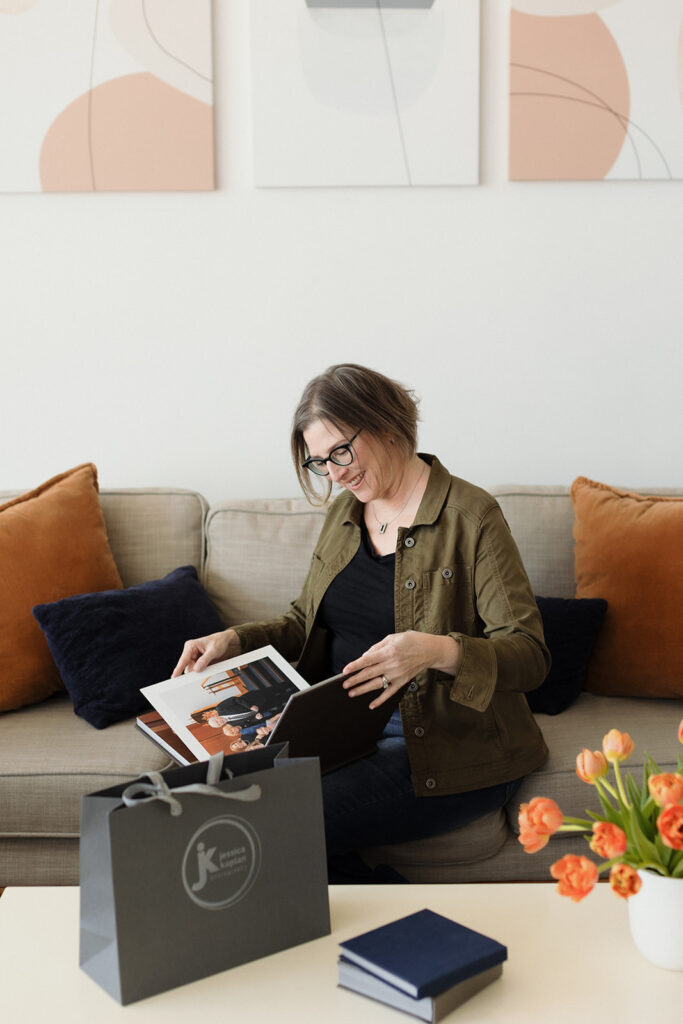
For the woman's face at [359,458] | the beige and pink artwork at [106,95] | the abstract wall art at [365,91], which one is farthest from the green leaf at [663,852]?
the beige and pink artwork at [106,95]

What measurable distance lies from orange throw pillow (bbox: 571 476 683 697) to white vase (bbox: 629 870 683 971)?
1.01 m

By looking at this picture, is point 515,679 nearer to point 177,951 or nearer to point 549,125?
point 177,951

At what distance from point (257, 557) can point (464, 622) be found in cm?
72

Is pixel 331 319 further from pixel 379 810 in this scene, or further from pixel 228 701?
pixel 379 810

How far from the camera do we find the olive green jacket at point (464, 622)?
5.54 feet

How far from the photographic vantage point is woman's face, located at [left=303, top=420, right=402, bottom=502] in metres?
1.77

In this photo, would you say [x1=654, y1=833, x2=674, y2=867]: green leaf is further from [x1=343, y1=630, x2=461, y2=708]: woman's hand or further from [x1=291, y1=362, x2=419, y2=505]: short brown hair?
[x1=291, y1=362, x2=419, y2=505]: short brown hair

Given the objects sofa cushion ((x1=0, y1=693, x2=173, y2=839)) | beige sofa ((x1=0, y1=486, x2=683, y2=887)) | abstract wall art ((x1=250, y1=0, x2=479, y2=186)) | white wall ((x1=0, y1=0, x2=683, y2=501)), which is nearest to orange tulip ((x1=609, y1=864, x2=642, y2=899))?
beige sofa ((x1=0, y1=486, x2=683, y2=887))

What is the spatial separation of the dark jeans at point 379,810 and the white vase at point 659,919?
577 millimetres

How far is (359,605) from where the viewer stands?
1857 mm

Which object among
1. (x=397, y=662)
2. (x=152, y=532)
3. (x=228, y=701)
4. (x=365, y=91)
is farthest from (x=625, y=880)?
(x=365, y=91)

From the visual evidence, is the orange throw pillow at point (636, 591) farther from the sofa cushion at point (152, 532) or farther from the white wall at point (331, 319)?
the sofa cushion at point (152, 532)

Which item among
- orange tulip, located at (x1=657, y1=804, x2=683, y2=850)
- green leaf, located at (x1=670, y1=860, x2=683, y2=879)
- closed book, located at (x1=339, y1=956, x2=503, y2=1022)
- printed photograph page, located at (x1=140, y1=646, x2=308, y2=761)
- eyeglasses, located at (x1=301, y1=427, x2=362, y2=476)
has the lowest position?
closed book, located at (x1=339, y1=956, x2=503, y2=1022)

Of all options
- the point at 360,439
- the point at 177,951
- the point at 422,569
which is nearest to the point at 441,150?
the point at 360,439
